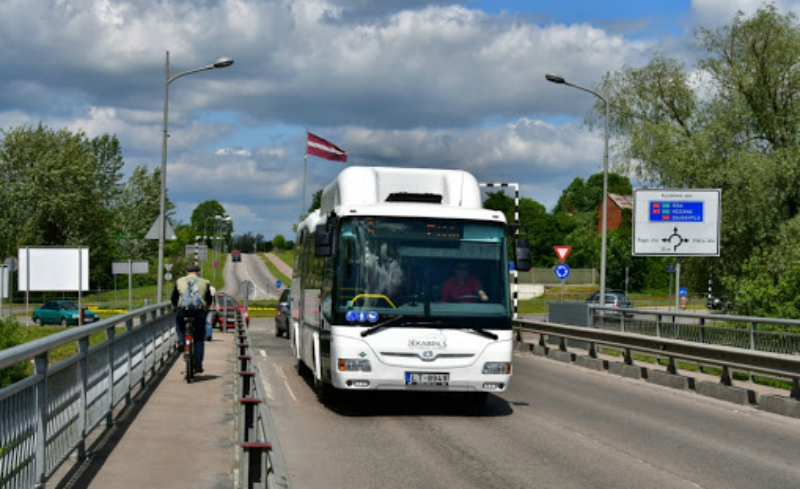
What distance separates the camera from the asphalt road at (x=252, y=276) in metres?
103

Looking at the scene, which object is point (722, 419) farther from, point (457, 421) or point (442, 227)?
point (442, 227)

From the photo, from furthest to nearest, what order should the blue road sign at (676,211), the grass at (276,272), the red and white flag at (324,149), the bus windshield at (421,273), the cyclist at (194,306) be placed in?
the grass at (276,272) < the red and white flag at (324,149) < the blue road sign at (676,211) < the cyclist at (194,306) < the bus windshield at (421,273)

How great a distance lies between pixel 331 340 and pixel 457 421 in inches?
72.0

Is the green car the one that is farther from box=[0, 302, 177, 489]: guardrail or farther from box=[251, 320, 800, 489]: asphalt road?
box=[0, 302, 177, 489]: guardrail

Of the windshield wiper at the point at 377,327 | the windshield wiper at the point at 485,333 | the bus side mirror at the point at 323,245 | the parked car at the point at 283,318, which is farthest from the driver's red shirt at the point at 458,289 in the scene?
the parked car at the point at 283,318

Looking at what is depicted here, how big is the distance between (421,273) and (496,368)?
149cm

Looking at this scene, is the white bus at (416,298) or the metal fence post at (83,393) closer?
the metal fence post at (83,393)

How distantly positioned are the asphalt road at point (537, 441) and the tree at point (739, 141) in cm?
2061

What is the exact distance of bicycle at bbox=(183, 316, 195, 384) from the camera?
15.4 metres

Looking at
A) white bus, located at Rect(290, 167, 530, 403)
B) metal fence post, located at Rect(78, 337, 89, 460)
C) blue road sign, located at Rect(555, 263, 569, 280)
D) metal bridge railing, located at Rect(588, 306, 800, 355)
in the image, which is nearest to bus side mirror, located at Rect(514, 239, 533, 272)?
white bus, located at Rect(290, 167, 530, 403)

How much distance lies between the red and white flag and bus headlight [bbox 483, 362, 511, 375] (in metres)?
40.9

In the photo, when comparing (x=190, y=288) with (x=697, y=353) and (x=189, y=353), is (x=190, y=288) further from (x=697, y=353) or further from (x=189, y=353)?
(x=697, y=353)

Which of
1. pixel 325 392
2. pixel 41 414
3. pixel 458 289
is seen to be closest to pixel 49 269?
pixel 325 392

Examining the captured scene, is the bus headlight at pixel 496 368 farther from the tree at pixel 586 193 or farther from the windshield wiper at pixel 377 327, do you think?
the tree at pixel 586 193
